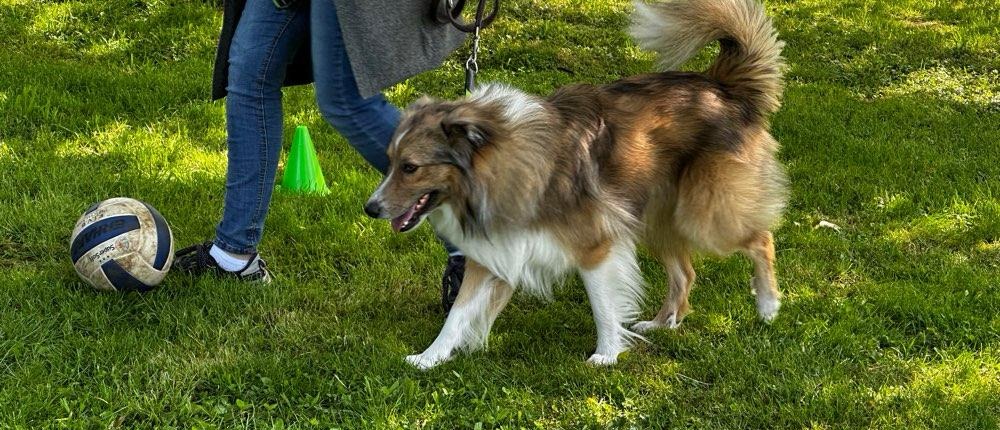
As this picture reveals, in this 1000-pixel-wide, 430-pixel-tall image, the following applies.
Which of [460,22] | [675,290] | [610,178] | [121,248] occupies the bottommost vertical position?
[675,290]

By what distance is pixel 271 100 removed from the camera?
3.95m

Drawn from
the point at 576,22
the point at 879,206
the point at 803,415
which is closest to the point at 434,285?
the point at 803,415

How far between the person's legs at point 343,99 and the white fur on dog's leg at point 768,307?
1841mm

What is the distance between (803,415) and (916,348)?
0.90 metres

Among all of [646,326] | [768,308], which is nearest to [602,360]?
[646,326]

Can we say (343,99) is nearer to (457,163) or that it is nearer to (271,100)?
(271,100)

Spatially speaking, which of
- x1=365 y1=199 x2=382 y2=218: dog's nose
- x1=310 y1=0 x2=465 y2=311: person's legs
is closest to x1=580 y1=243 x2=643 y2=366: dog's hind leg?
x1=365 y1=199 x2=382 y2=218: dog's nose

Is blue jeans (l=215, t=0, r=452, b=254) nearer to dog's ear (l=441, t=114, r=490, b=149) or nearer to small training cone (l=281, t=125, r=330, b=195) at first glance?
dog's ear (l=441, t=114, r=490, b=149)

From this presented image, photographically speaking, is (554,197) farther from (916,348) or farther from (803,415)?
(916,348)

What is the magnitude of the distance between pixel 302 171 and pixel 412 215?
6.86ft

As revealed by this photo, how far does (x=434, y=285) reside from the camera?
178 inches

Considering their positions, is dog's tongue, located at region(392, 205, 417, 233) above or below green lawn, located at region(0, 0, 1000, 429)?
above

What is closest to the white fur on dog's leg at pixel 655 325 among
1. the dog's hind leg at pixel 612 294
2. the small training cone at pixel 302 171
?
the dog's hind leg at pixel 612 294

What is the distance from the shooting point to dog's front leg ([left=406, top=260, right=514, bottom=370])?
149 inches
